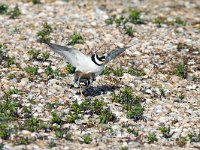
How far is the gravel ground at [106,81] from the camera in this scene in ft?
51.6

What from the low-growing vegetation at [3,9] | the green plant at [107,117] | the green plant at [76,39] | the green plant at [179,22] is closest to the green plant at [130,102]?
the green plant at [107,117]

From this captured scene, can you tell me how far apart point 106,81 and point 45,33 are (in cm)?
414

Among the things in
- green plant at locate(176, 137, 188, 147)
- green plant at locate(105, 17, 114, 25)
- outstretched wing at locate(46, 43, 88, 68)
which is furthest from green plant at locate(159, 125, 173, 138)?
green plant at locate(105, 17, 114, 25)

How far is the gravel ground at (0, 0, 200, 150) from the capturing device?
15.7 metres

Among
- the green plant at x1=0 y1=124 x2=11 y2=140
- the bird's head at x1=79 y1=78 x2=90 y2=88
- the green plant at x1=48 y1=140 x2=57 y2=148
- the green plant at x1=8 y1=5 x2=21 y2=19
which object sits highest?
the green plant at x1=8 y1=5 x2=21 y2=19

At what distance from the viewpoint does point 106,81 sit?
63.7 feet

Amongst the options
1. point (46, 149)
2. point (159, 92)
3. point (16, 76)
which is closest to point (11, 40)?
point (16, 76)

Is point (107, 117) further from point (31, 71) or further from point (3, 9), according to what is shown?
Result: point (3, 9)

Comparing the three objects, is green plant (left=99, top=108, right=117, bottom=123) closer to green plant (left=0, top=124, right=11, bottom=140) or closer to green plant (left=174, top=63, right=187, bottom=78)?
green plant (left=0, top=124, right=11, bottom=140)

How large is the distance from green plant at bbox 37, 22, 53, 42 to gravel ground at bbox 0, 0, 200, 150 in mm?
215

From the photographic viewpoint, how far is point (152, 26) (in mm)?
24016

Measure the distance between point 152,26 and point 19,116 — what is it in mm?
9210

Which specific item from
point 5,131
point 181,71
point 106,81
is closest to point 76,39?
point 106,81

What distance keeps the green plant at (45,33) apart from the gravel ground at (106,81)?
0.71 ft
